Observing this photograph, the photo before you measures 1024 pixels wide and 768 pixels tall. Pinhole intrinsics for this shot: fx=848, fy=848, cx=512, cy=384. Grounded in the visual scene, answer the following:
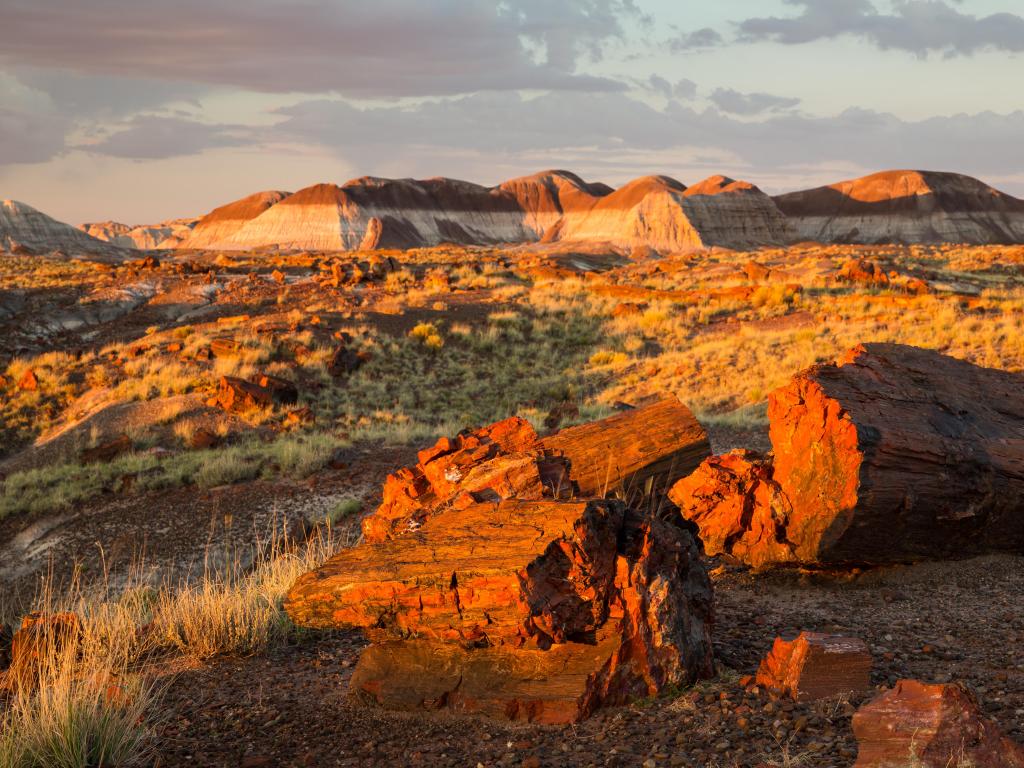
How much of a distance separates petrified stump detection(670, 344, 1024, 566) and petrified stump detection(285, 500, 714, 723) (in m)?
2.37

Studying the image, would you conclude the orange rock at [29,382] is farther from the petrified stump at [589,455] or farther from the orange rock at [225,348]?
the petrified stump at [589,455]

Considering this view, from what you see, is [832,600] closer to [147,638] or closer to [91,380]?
[147,638]

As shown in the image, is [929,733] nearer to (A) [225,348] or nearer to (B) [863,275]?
(A) [225,348]

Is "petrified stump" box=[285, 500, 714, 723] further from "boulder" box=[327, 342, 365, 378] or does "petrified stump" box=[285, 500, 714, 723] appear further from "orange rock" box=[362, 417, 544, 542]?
"boulder" box=[327, 342, 365, 378]

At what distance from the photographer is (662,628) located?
4.46m

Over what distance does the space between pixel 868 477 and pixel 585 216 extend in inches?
4188

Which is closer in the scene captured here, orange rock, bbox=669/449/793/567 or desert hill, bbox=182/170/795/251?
orange rock, bbox=669/449/793/567

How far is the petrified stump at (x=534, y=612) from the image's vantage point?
4426 millimetres

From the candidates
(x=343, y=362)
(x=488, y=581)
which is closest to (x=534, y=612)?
(x=488, y=581)

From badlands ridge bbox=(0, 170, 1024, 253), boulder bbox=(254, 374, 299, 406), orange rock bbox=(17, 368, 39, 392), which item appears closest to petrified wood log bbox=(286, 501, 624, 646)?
boulder bbox=(254, 374, 299, 406)

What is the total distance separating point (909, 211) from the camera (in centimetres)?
11506

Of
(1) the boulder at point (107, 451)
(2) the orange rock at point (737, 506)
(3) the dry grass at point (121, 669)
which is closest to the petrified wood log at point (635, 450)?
(2) the orange rock at point (737, 506)

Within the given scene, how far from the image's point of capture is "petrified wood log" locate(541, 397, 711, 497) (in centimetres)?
736

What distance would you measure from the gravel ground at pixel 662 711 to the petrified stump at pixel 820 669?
13cm
